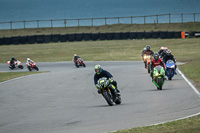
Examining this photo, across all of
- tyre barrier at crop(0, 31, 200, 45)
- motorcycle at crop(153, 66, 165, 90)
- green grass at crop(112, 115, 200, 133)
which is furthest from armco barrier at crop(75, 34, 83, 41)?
green grass at crop(112, 115, 200, 133)

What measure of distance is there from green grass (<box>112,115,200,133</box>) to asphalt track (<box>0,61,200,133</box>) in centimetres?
59

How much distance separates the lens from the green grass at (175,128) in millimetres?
9266

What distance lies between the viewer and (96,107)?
13.6 m

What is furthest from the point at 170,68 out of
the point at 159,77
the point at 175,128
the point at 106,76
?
the point at 175,128

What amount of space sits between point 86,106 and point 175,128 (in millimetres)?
4936

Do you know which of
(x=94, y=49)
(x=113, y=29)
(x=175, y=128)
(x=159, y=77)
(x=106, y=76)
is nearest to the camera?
(x=175, y=128)

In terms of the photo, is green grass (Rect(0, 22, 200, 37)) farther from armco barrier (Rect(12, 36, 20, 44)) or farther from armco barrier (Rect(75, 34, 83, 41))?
armco barrier (Rect(12, 36, 20, 44))

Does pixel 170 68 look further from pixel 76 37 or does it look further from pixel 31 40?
pixel 31 40

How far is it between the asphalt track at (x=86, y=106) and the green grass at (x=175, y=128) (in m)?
0.59

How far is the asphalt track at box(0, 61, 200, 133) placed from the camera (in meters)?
10.8

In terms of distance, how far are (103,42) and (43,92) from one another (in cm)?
3672

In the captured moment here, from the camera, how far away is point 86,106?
45.9ft

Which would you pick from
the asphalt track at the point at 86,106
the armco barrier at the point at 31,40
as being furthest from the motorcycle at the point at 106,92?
the armco barrier at the point at 31,40

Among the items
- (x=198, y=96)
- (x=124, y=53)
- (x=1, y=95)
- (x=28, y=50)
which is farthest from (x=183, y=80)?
(x=28, y=50)
